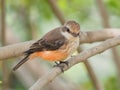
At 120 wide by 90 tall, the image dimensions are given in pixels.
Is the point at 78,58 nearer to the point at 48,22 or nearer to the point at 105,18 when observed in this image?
the point at 105,18

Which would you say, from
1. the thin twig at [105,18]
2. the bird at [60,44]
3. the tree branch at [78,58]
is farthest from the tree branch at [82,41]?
the thin twig at [105,18]

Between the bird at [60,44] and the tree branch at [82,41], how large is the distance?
6 centimetres

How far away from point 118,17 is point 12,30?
3.66 ft

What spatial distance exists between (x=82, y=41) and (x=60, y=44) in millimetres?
167

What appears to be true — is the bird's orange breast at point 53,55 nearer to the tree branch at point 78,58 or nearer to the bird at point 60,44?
the bird at point 60,44

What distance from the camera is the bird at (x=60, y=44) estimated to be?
375cm

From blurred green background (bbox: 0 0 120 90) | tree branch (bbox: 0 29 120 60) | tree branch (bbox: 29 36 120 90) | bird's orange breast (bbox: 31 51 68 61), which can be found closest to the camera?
tree branch (bbox: 29 36 120 90)

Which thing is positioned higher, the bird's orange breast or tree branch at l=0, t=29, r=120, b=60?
tree branch at l=0, t=29, r=120, b=60

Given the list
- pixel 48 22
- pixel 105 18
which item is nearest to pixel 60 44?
pixel 105 18

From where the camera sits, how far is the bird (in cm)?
375

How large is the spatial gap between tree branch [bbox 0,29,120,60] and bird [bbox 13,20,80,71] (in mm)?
65

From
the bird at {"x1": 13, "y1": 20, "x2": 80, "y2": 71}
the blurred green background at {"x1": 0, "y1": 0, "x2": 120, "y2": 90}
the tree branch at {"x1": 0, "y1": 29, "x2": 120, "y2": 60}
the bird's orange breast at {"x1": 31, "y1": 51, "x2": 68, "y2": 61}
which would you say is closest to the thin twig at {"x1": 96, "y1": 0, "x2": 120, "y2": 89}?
the blurred green background at {"x1": 0, "y1": 0, "x2": 120, "y2": 90}

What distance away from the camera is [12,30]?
5344 millimetres

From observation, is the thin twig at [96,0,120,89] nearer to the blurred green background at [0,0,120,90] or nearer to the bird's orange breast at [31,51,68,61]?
the blurred green background at [0,0,120,90]
